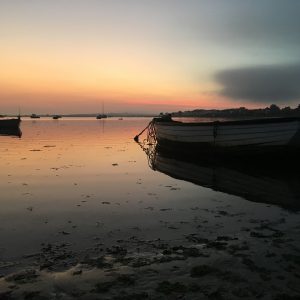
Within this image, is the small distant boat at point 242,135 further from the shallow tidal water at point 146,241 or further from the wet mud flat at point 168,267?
the wet mud flat at point 168,267

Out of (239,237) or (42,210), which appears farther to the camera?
(42,210)

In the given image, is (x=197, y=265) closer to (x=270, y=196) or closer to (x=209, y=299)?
(x=209, y=299)

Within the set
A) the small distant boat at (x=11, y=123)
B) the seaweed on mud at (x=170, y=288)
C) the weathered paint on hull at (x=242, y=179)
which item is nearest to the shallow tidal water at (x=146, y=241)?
the seaweed on mud at (x=170, y=288)

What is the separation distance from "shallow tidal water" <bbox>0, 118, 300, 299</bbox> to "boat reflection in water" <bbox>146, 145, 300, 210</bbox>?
0.14 metres

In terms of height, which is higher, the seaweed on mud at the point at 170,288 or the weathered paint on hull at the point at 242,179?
the seaweed on mud at the point at 170,288

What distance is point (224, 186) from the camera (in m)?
13.8

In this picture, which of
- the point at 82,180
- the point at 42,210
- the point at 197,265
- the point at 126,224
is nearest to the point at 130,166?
the point at 82,180

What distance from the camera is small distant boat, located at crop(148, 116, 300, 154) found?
1862 centimetres

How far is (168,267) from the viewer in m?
5.60

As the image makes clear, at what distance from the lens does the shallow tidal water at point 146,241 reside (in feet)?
16.2

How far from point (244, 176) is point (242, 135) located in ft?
13.5

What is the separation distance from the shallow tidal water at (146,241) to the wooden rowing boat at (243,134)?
5.25 m

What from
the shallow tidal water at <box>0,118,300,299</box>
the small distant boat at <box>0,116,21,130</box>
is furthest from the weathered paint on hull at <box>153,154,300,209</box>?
the small distant boat at <box>0,116,21,130</box>

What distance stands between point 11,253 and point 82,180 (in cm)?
835
